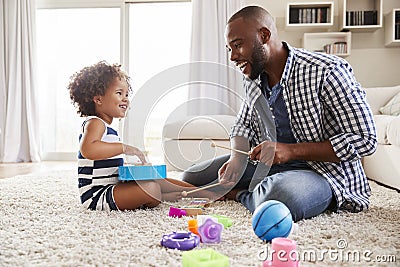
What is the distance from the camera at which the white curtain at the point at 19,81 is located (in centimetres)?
434

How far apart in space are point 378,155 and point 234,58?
1.49 metres

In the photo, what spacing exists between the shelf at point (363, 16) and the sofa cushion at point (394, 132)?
6.03ft

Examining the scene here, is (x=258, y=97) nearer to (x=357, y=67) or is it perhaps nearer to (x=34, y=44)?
(x=357, y=67)

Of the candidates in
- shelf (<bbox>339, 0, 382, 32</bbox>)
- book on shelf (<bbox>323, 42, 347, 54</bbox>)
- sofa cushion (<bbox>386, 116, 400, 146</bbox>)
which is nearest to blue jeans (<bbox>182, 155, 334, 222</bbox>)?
sofa cushion (<bbox>386, 116, 400, 146</bbox>)

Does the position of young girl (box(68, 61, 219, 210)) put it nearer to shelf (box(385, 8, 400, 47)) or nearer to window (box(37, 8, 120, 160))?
window (box(37, 8, 120, 160))

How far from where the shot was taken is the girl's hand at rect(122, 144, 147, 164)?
5.26ft

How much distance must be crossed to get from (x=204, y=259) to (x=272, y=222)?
0.29 metres

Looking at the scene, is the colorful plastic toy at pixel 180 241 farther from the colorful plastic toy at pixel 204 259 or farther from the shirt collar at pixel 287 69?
the shirt collar at pixel 287 69

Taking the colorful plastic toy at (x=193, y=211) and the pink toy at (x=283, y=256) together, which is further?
the colorful plastic toy at (x=193, y=211)

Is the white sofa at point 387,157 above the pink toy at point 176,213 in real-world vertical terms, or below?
above

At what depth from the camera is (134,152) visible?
163cm

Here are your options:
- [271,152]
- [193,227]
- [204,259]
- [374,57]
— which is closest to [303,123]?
[271,152]

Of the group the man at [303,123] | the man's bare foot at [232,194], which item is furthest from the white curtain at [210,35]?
the man at [303,123]

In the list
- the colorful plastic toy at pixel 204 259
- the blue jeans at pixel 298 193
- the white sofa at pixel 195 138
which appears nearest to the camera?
the colorful plastic toy at pixel 204 259
